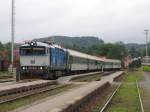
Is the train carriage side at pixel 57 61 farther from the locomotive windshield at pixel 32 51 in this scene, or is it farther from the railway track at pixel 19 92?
the railway track at pixel 19 92

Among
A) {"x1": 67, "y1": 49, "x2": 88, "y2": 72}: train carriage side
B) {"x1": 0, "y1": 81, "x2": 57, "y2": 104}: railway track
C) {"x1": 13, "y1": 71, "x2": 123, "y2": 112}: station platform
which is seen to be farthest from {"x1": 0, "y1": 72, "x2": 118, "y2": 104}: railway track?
{"x1": 67, "y1": 49, "x2": 88, "y2": 72}: train carriage side

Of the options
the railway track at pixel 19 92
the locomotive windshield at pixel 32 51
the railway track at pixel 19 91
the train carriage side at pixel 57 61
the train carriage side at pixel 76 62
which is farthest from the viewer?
the train carriage side at pixel 76 62

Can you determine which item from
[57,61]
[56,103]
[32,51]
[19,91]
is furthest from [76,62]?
[56,103]

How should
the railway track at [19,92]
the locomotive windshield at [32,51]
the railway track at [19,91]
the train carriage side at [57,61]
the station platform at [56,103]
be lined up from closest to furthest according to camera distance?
the station platform at [56,103]
the railway track at [19,92]
the railway track at [19,91]
the locomotive windshield at [32,51]
the train carriage side at [57,61]

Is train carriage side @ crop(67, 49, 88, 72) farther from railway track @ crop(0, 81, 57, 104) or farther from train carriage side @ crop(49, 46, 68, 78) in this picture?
railway track @ crop(0, 81, 57, 104)

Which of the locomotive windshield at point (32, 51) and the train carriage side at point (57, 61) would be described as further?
the train carriage side at point (57, 61)

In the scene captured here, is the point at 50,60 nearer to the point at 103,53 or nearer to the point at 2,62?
the point at 2,62

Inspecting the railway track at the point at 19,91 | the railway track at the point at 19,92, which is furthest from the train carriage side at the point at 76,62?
the railway track at the point at 19,92

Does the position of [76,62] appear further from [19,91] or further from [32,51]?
[19,91]

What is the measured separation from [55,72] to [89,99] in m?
20.9

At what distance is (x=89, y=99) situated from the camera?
23578mm

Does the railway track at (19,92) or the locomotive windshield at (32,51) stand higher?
the locomotive windshield at (32,51)

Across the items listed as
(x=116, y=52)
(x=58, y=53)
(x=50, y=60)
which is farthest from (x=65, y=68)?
(x=116, y=52)

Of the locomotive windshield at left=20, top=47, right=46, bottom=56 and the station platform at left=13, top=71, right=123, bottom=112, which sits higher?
the locomotive windshield at left=20, top=47, right=46, bottom=56
